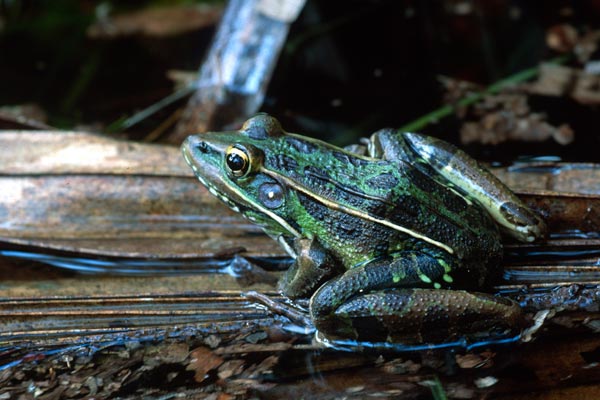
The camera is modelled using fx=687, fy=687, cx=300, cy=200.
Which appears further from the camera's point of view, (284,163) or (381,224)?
(284,163)

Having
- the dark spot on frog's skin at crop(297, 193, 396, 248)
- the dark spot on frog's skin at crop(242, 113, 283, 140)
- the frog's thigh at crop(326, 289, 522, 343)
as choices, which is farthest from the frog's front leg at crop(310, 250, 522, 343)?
the dark spot on frog's skin at crop(242, 113, 283, 140)

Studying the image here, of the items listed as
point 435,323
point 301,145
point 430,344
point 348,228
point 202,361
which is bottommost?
point 202,361

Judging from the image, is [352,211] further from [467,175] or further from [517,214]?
[517,214]

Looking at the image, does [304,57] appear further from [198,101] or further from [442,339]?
[442,339]

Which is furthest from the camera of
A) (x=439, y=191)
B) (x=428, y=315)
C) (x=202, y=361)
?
(x=202, y=361)

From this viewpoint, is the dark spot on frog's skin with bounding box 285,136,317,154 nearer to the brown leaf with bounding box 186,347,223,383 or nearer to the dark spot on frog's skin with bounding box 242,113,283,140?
the dark spot on frog's skin with bounding box 242,113,283,140

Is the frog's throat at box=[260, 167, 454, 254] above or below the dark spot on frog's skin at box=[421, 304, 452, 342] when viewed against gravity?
above

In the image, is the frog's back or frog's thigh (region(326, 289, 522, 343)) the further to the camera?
the frog's back

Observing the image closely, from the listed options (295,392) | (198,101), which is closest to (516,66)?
(198,101)

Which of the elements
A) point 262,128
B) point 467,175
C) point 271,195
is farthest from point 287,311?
point 467,175
